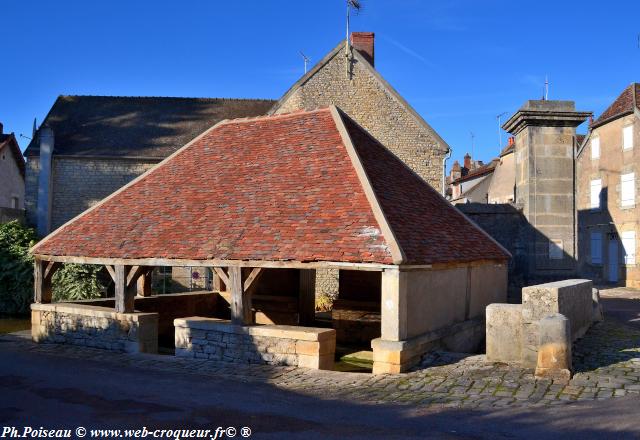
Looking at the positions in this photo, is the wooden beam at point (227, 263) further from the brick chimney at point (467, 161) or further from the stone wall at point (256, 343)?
the brick chimney at point (467, 161)

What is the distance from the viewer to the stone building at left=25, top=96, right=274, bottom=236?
787 inches

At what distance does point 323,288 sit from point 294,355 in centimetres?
983

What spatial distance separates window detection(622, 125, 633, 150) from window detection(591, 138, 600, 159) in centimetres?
202

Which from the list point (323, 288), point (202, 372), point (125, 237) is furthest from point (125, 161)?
point (202, 372)

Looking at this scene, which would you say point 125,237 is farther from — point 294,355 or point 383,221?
point 383,221

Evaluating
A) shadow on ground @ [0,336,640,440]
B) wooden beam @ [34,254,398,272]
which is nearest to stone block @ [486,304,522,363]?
wooden beam @ [34,254,398,272]

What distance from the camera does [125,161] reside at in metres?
20.3

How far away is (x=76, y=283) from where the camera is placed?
54.3ft

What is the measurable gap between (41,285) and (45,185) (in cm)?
943

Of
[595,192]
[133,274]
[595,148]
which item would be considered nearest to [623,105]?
[595,148]

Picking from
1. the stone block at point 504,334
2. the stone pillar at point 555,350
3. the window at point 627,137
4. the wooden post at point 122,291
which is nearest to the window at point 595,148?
the window at point 627,137

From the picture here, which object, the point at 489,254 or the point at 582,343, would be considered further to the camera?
the point at 489,254

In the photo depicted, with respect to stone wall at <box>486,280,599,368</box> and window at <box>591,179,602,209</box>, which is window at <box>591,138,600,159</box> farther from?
stone wall at <box>486,280,599,368</box>

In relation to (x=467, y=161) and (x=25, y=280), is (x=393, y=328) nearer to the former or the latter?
(x=25, y=280)
